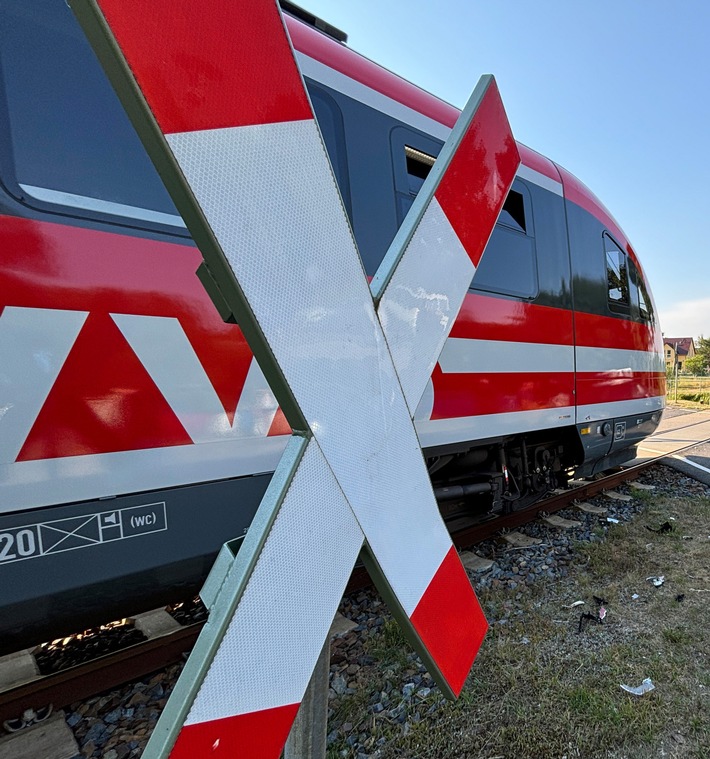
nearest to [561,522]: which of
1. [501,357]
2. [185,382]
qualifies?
[501,357]

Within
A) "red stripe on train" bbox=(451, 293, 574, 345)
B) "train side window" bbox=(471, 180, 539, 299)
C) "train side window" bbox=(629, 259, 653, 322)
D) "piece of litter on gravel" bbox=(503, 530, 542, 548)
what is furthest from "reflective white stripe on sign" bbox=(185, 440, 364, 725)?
"train side window" bbox=(629, 259, 653, 322)

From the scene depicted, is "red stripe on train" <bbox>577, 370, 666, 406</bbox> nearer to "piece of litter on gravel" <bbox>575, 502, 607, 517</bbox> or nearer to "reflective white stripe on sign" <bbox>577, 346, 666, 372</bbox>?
"reflective white stripe on sign" <bbox>577, 346, 666, 372</bbox>

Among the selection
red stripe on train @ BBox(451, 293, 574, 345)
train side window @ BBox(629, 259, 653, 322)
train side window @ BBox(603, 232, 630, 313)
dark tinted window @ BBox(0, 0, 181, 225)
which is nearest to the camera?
dark tinted window @ BBox(0, 0, 181, 225)

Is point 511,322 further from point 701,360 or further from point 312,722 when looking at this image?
point 701,360

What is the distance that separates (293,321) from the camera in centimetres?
72

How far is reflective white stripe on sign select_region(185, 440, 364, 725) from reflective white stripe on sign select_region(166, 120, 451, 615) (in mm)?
42

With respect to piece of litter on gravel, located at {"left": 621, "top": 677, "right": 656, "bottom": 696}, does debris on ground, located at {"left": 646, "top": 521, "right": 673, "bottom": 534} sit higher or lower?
higher

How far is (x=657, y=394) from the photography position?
617 centimetres

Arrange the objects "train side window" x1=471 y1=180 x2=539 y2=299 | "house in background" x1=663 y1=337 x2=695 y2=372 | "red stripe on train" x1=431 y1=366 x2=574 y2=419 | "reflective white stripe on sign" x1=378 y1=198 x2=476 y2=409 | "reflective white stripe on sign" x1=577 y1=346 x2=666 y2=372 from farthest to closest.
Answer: "house in background" x1=663 y1=337 x2=695 y2=372 → "reflective white stripe on sign" x1=577 y1=346 x2=666 y2=372 → "train side window" x1=471 y1=180 x2=539 y2=299 → "red stripe on train" x1=431 y1=366 x2=574 y2=419 → "reflective white stripe on sign" x1=378 y1=198 x2=476 y2=409

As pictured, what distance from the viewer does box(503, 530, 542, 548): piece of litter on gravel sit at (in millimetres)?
4445

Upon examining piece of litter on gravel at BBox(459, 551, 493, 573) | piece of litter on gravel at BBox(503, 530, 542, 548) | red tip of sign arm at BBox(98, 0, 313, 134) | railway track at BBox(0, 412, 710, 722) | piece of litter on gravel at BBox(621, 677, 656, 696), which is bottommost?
railway track at BBox(0, 412, 710, 722)

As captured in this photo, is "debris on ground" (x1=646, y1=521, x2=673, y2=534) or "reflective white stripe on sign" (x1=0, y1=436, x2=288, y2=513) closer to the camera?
"reflective white stripe on sign" (x1=0, y1=436, x2=288, y2=513)

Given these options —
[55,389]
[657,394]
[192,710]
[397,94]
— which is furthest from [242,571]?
[657,394]

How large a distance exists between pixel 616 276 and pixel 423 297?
5.22m
